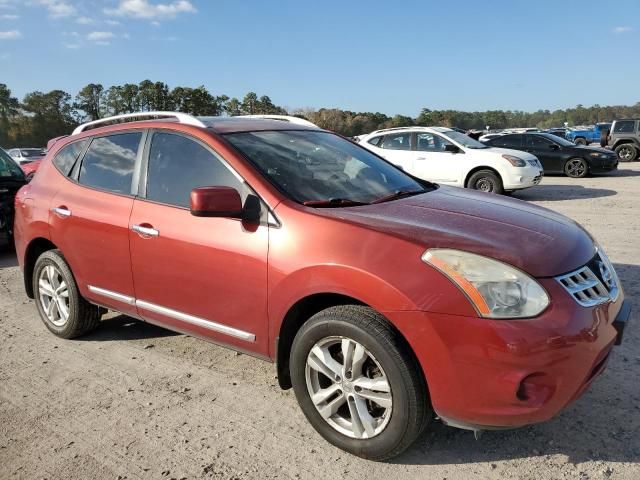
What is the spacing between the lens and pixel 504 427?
227cm

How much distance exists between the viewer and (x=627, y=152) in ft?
67.7

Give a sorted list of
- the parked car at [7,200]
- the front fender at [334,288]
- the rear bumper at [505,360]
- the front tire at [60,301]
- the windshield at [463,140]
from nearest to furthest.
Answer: the rear bumper at [505,360] → the front fender at [334,288] → the front tire at [60,301] → the parked car at [7,200] → the windshield at [463,140]

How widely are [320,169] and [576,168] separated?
14.6 meters

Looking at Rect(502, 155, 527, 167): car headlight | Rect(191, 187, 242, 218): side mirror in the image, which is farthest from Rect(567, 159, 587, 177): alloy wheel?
Rect(191, 187, 242, 218): side mirror

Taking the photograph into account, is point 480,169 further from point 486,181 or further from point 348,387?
point 348,387

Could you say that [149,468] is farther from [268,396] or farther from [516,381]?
[516,381]

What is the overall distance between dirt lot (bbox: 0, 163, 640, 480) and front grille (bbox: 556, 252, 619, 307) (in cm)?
77

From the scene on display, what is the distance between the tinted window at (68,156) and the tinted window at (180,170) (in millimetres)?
1010

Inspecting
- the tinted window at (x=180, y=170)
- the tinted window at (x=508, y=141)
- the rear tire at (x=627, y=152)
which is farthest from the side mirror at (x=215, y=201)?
the rear tire at (x=627, y=152)

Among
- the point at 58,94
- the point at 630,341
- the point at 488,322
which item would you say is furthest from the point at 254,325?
the point at 58,94

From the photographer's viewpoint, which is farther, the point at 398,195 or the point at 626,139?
the point at 626,139

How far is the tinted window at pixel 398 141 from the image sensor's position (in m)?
12.2

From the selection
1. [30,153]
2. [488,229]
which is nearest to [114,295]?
[488,229]

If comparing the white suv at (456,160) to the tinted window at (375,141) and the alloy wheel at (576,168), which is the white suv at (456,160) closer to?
the tinted window at (375,141)
